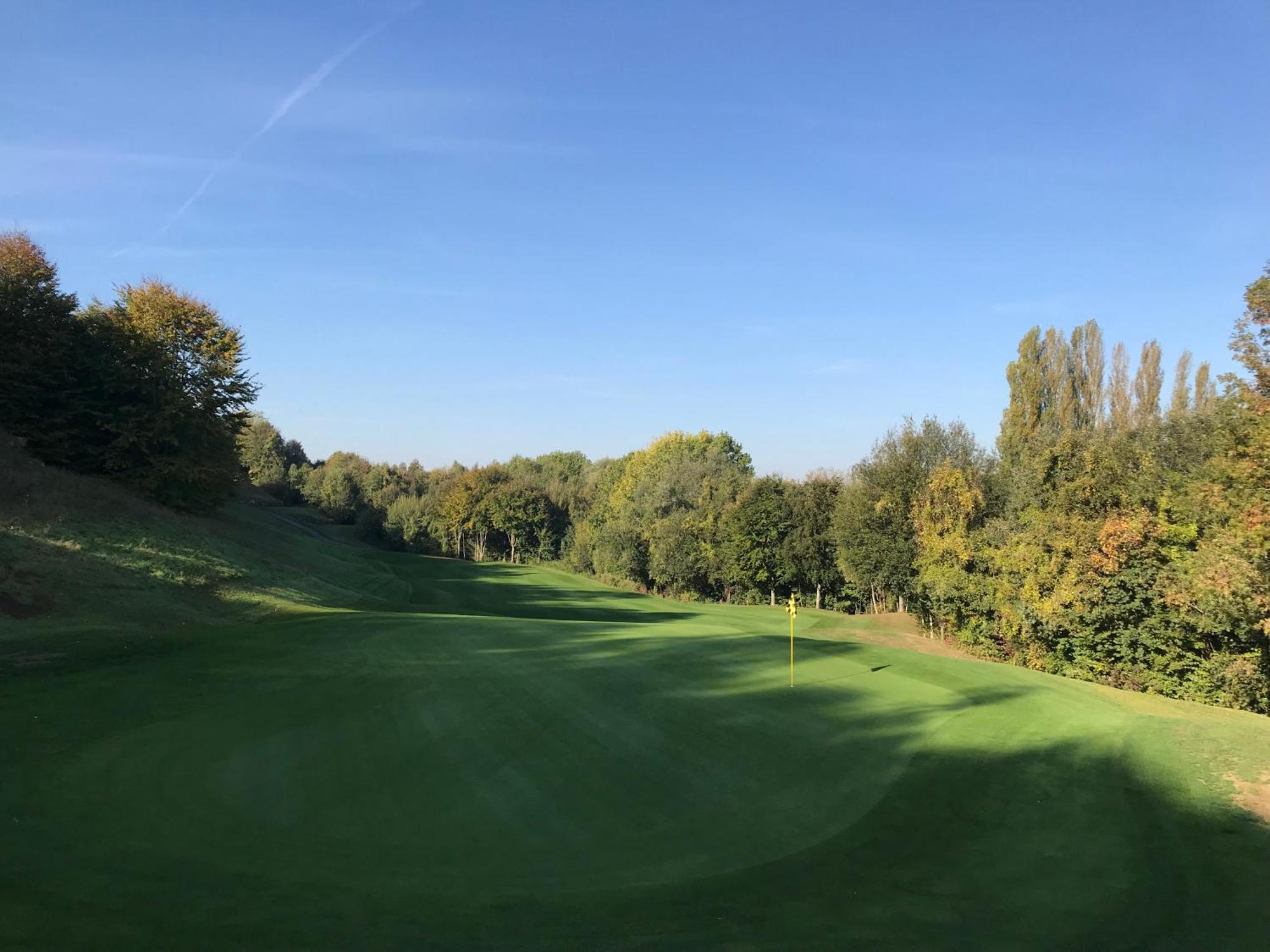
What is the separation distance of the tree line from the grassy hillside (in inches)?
360

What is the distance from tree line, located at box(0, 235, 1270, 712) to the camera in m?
24.8

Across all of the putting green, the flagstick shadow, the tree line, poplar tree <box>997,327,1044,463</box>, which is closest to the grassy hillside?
the putting green

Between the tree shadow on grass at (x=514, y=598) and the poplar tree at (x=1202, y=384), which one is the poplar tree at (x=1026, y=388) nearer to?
the poplar tree at (x=1202, y=384)

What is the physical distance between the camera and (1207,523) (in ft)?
89.4

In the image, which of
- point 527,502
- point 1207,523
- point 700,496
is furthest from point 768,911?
point 527,502

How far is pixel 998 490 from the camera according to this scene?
40312 millimetres

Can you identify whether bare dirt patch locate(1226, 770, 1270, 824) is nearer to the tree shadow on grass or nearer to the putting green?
the putting green

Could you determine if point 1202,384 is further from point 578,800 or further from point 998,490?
point 578,800

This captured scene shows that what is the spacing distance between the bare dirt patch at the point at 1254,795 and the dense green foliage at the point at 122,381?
131ft

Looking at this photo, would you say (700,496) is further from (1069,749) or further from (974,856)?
(974,856)

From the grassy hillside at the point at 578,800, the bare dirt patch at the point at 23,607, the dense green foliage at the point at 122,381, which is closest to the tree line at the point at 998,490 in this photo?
the dense green foliage at the point at 122,381

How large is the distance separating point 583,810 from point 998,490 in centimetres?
3731

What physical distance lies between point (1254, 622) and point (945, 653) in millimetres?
14299

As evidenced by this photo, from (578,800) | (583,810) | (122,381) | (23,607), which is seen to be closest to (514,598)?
(122,381)
